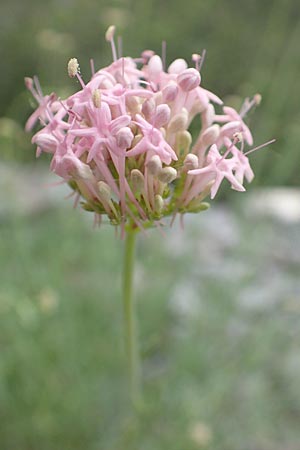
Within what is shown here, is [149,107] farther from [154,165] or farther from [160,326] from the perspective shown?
[160,326]

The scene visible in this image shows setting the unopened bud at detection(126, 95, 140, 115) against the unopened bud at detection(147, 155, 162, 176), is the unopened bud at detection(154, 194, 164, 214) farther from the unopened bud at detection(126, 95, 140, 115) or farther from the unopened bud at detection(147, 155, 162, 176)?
the unopened bud at detection(126, 95, 140, 115)

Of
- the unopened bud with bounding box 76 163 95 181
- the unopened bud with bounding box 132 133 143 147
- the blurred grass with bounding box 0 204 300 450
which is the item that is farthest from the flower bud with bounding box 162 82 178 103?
the blurred grass with bounding box 0 204 300 450

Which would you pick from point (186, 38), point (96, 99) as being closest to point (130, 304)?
point (96, 99)

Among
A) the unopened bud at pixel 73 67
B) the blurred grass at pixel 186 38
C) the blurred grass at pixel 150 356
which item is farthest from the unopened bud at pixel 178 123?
the blurred grass at pixel 186 38

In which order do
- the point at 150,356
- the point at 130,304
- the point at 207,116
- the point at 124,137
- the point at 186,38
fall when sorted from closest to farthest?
1. the point at 124,137
2. the point at 207,116
3. the point at 130,304
4. the point at 150,356
5. the point at 186,38

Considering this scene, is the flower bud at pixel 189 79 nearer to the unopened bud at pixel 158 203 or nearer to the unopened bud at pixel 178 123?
the unopened bud at pixel 178 123

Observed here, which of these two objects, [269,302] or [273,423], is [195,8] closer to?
[269,302]

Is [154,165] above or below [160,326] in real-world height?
above
